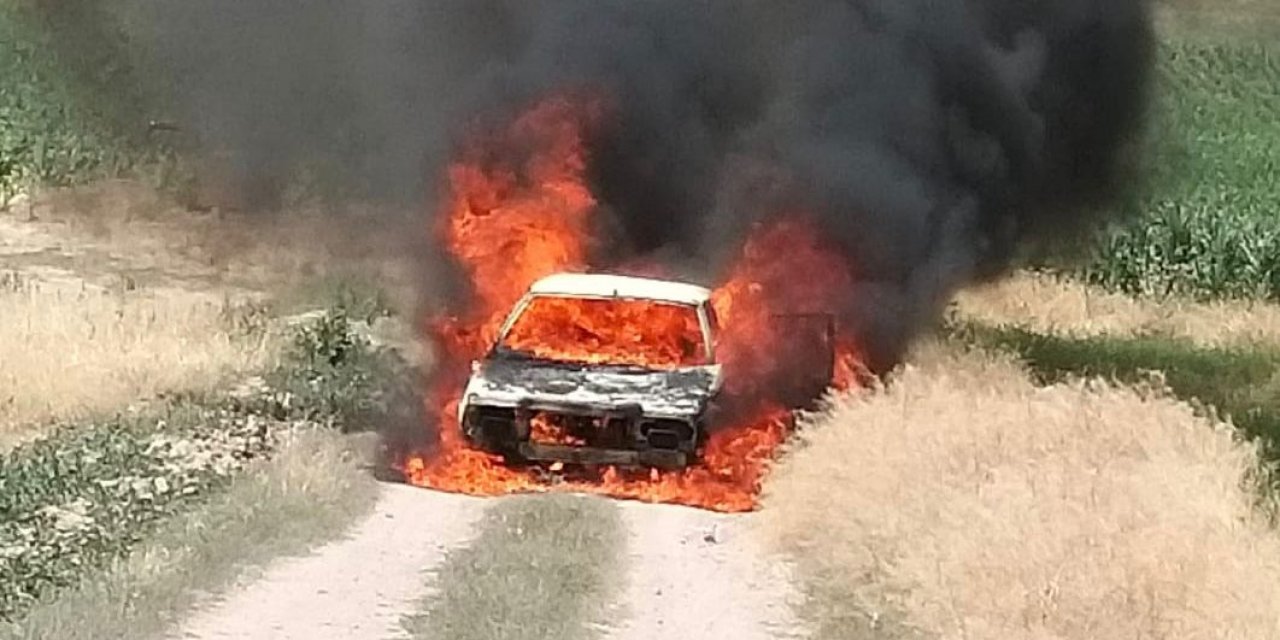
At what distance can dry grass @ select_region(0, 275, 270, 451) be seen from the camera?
16156 mm

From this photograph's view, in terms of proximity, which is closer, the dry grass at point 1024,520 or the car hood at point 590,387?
the dry grass at point 1024,520

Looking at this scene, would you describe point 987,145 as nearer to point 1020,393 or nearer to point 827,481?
point 1020,393

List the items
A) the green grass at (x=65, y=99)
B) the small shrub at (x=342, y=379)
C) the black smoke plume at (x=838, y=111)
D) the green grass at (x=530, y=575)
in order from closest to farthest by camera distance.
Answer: the green grass at (x=530, y=575), the small shrub at (x=342, y=379), the black smoke plume at (x=838, y=111), the green grass at (x=65, y=99)

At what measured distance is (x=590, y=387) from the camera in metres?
14.3

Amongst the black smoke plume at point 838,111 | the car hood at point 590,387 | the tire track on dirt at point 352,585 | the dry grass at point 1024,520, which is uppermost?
the black smoke plume at point 838,111

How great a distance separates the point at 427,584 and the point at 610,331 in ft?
14.4

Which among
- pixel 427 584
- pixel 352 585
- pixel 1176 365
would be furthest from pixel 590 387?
pixel 1176 365

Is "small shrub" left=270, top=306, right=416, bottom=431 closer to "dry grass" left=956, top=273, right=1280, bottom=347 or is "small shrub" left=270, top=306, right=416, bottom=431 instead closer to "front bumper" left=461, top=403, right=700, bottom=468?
"front bumper" left=461, top=403, right=700, bottom=468

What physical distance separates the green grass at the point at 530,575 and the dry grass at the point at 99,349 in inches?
155

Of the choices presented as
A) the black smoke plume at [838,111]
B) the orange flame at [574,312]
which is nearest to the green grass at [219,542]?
the orange flame at [574,312]

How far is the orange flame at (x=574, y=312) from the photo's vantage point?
573 inches

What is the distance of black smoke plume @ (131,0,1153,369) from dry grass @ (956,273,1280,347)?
0.78m

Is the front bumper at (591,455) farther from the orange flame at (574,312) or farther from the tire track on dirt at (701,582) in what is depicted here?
the tire track on dirt at (701,582)

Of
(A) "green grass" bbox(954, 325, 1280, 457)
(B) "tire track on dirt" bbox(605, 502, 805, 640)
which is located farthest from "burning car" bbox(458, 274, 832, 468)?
(A) "green grass" bbox(954, 325, 1280, 457)
